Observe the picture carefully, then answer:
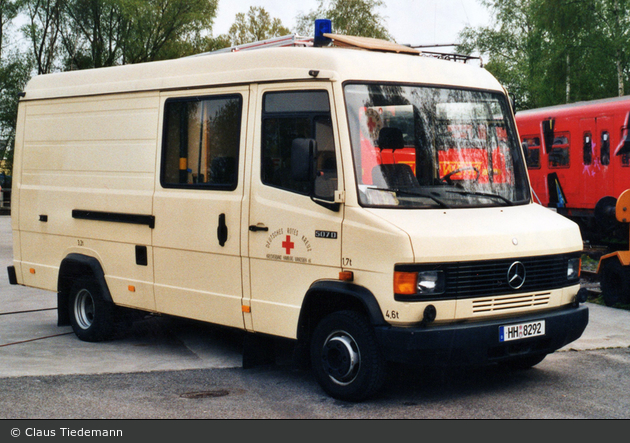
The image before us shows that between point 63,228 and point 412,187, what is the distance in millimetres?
4327

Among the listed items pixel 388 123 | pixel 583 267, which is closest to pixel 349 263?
pixel 388 123

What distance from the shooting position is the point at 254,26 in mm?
68062

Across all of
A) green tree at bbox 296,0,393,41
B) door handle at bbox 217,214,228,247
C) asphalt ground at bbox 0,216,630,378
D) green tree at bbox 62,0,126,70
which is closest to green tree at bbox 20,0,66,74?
green tree at bbox 62,0,126,70

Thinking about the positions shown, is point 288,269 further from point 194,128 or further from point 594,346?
point 594,346

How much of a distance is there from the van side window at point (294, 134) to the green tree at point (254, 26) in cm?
6105

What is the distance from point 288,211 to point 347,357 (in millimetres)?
1243

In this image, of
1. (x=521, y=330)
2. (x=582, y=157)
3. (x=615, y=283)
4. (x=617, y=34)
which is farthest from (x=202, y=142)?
(x=617, y=34)

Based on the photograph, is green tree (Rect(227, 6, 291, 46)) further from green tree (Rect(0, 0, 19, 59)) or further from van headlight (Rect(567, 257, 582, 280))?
van headlight (Rect(567, 257, 582, 280))

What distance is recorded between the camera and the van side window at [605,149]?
18016 mm

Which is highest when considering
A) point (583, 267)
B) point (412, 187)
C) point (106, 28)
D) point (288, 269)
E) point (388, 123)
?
point (106, 28)

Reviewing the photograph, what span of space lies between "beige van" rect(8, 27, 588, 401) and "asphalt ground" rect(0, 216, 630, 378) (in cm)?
56

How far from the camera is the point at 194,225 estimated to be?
7793 mm

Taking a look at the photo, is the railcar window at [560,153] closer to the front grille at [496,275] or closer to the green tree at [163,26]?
the front grille at [496,275]

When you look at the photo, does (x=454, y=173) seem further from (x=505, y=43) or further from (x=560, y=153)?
(x=505, y=43)
